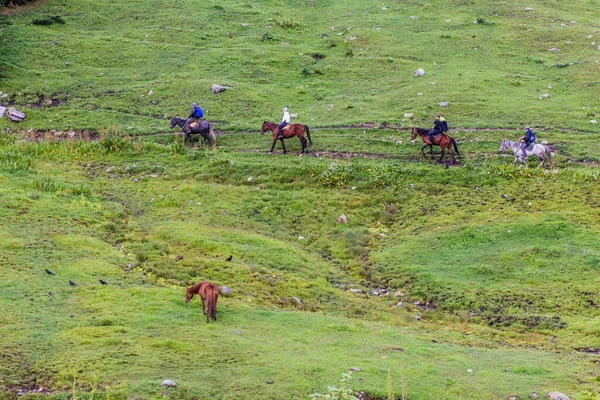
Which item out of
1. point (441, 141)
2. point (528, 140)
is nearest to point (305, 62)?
point (441, 141)

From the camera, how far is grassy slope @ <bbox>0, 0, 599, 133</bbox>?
126ft

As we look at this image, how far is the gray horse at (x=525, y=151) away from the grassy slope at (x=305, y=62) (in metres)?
4.08

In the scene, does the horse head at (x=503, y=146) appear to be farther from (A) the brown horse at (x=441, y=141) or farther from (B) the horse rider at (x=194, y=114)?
(B) the horse rider at (x=194, y=114)

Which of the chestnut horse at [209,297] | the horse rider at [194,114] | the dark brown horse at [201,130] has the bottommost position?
the chestnut horse at [209,297]

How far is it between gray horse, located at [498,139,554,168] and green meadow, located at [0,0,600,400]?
0.52 meters

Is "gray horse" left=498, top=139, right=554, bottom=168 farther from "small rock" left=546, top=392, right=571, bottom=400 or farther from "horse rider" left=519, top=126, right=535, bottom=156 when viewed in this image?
"small rock" left=546, top=392, right=571, bottom=400

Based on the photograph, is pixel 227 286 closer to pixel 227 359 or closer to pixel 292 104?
pixel 227 359

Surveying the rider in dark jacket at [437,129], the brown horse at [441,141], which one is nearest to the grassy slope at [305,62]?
the brown horse at [441,141]

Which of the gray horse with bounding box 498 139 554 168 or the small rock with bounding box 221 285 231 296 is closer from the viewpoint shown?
the small rock with bounding box 221 285 231 296

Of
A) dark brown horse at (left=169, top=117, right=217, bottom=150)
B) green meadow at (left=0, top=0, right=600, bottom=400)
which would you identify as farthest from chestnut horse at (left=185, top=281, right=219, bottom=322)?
dark brown horse at (left=169, top=117, right=217, bottom=150)

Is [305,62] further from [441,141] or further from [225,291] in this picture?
[225,291]

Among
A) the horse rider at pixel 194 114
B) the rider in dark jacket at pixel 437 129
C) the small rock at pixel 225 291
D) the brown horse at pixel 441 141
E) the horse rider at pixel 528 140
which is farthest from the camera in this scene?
the horse rider at pixel 194 114

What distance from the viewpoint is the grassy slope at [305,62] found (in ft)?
126

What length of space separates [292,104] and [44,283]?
21888mm
